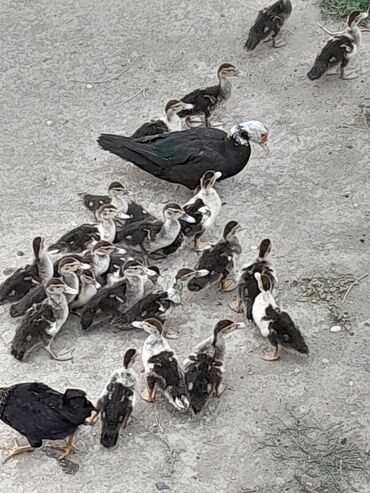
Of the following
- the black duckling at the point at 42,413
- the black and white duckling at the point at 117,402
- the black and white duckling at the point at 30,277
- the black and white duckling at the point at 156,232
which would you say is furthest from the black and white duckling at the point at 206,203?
the black duckling at the point at 42,413

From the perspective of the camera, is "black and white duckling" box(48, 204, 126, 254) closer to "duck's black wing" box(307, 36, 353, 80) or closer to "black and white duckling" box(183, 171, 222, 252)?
"black and white duckling" box(183, 171, 222, 252)

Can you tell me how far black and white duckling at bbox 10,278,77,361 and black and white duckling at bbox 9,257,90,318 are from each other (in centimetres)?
10

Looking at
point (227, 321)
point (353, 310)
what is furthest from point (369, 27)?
point (227, 321)

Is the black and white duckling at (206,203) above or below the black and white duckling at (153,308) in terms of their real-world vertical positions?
below

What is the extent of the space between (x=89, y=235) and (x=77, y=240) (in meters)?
0.10

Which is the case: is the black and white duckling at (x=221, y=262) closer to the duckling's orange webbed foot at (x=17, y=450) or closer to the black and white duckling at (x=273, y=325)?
the black and white duckling at (x=273, y=325)

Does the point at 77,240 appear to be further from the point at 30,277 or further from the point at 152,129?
the point at 152,129

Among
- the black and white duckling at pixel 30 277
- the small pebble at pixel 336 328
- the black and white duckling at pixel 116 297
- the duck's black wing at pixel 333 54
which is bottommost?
the small pebble at pixel 336 328

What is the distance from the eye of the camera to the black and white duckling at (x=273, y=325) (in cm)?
625

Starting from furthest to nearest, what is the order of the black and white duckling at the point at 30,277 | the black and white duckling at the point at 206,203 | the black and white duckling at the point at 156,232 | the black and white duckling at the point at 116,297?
the black and white duckling at the point at 206,203 < the black and white duckling at the point at 156,232 < the black and white duckling at the point at 30,277 < the black and white duckling at the point at 116,297

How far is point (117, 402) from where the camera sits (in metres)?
5.84

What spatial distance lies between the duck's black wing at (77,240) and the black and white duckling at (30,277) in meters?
0.32

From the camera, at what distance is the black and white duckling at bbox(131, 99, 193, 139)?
320 inches

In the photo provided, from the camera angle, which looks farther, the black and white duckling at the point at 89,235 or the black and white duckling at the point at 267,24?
the black and white duckling at the point at 267,24
